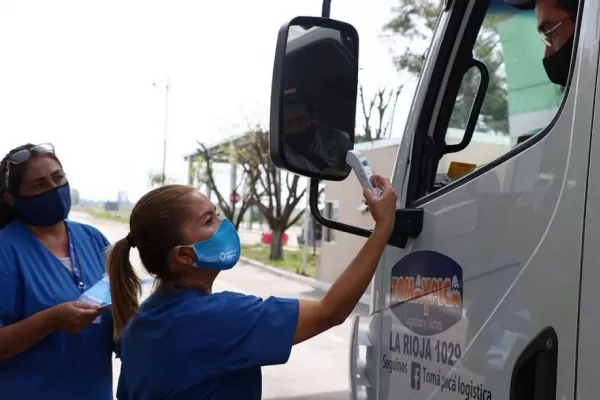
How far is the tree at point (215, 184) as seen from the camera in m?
26.9

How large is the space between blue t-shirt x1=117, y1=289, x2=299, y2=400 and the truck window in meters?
0.62

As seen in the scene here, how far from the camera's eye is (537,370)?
4.47ft

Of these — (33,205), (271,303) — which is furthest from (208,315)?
(33,205)

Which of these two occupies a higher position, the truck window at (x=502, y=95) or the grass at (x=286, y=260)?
the truck window at (x=502, y=95)

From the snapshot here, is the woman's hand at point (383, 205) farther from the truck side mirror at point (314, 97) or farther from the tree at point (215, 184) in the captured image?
the tree at point (215, 184)

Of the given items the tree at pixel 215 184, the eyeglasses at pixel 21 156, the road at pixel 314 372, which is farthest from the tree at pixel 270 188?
the eyeglasses at pixel 21 156

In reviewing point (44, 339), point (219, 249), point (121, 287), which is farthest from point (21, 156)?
point (219, 249)

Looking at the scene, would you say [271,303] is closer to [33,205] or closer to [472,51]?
[472,51]

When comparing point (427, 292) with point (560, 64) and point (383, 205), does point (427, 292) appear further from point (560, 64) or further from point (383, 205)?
point (560, 64)

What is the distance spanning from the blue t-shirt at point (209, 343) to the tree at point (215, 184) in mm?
24391

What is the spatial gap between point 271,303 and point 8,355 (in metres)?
1.15

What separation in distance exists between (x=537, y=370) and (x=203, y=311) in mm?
728

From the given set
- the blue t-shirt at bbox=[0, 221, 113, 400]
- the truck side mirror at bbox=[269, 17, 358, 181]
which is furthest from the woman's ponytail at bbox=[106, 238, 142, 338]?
the blue t-shirt at bbox=[0, 221, 113, 400]

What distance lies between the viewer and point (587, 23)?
136 cm
